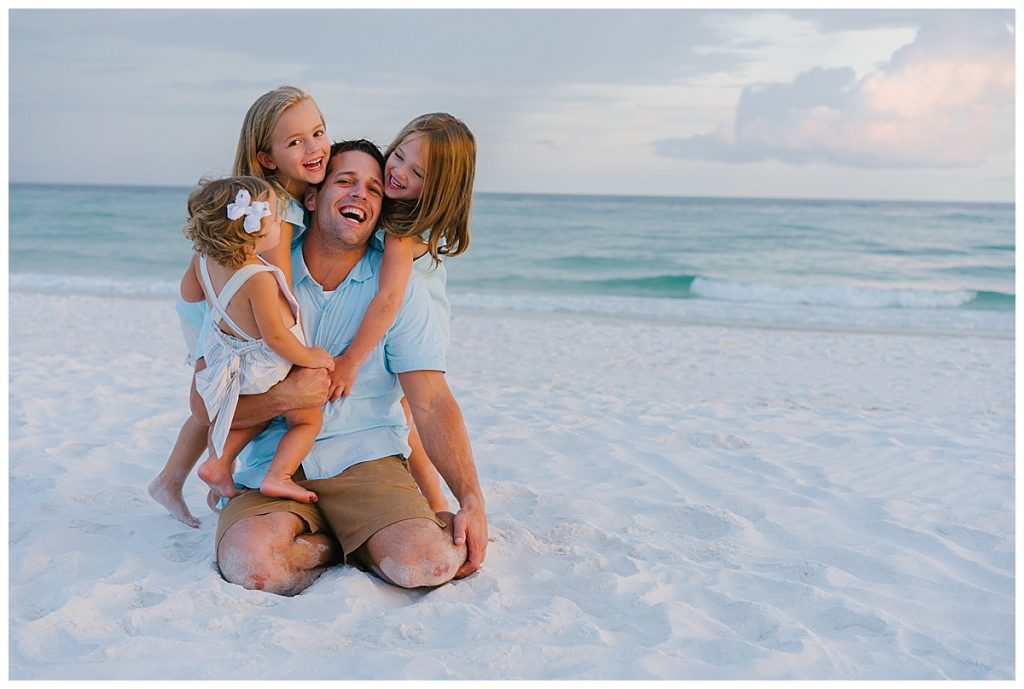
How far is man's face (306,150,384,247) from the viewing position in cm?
301

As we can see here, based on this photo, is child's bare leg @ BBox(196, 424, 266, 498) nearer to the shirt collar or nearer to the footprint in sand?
the shirt collar

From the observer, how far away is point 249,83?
24.6 meters

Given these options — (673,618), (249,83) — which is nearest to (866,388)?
(673,618)

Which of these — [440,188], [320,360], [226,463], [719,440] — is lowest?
Answer: [719,440]

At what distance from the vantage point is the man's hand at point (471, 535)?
2.90 meters

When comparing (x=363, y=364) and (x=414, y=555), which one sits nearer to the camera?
(x=414, y=555)

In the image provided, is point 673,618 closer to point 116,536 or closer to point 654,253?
point 116,536

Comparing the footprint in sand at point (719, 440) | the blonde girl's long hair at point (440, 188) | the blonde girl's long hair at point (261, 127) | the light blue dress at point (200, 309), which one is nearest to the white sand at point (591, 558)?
the footprint in sand at point (719, 440)

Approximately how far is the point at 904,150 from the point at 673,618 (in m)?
28.1

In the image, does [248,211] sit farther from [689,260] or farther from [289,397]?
[689,260]

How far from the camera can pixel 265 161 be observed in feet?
10.6

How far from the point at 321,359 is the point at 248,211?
51 cm

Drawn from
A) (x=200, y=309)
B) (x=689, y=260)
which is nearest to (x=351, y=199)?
(x=200, y=309)

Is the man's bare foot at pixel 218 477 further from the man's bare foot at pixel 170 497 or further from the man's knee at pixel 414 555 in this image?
the man's knee at pixel 414 555
